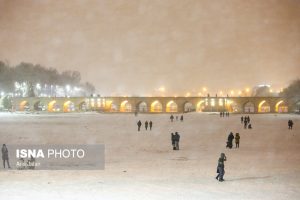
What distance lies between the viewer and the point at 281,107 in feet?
308

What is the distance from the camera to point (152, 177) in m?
14.6

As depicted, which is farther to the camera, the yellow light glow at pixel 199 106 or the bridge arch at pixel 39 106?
the bridge arch at pixel 39 106

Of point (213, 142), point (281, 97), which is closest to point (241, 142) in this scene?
point (213, 142)

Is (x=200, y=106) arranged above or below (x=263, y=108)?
above

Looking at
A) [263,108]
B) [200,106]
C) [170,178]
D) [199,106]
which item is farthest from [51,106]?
[170,178]

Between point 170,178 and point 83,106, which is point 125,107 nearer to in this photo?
point 83,106

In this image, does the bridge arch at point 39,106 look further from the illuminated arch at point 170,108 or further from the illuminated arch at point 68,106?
the illuminated arch at point 170,108

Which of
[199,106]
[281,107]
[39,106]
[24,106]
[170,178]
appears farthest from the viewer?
[39,106]

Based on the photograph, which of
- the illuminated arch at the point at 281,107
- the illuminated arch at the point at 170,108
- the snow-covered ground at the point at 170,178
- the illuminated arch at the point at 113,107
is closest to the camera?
the snow-covered ground at the point at 170,178

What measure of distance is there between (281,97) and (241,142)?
66904 mm

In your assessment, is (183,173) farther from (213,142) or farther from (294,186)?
(213,142)

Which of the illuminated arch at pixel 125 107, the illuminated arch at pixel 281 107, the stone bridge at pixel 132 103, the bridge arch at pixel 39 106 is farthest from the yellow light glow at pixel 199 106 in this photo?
the bridge arch at pixel 39 106

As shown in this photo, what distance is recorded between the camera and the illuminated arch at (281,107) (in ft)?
299

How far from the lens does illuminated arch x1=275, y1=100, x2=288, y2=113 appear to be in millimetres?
91125
